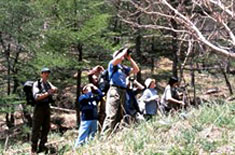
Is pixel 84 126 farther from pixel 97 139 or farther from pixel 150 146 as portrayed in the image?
pixel 150 146

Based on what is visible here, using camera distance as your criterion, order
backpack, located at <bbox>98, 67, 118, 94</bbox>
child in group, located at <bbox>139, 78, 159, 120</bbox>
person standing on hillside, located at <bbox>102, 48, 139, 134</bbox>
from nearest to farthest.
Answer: person standing on hillside, located at <bbox>102, 48, 139, 134</bbox> → backpack, located at <bbox>98, 67, 118, 94</bbox> → child in group, located at <bbox>139, 78, 159, 120</bbox>

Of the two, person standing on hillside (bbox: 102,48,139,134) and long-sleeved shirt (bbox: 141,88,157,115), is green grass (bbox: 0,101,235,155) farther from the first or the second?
long-sleeved shirt (bbox: 141,88,157,115)

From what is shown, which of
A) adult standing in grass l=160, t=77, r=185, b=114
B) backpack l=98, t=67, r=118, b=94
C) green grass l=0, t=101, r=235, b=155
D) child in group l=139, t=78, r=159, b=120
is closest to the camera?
green grass l=0, t=101, r=235, b=155

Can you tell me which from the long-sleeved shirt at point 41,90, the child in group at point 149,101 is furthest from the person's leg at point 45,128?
the child in group at point 149,101

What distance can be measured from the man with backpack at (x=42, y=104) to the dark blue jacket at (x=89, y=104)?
56cm

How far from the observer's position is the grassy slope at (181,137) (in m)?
3.93

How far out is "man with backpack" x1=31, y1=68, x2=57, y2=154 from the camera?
20.4 feet

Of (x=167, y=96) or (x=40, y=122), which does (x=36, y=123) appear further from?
(x=167, y=96)

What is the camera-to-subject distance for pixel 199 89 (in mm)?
24266

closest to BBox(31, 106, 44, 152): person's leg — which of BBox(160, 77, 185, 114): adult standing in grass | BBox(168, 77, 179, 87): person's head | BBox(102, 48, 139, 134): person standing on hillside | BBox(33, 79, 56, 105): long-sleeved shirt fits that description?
BBox(33, 79, 56, 105): long-sleeved shirt

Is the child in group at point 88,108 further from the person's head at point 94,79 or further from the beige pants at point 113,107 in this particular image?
the beige pants at point 113,107

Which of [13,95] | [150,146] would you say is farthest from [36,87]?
[13,95]

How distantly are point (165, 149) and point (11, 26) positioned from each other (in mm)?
13501

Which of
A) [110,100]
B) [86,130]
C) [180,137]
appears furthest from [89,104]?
[180,137]
